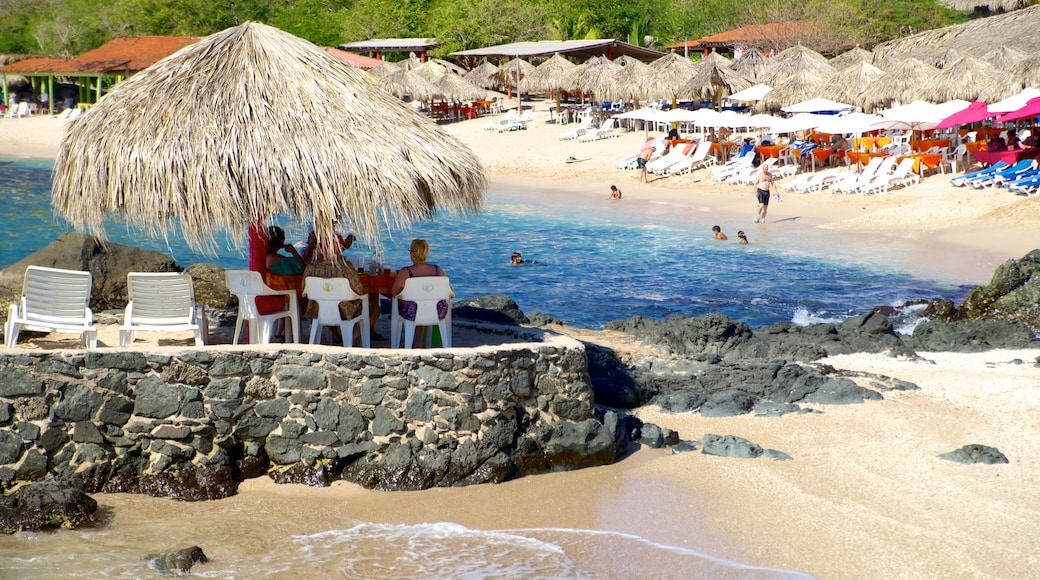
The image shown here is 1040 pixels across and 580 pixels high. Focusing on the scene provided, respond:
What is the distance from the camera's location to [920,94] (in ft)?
83.0

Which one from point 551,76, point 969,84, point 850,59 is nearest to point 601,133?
point 551,76

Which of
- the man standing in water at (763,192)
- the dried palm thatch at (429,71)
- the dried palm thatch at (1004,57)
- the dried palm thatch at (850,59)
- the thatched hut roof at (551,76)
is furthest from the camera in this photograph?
the dried palm thatch at (429,71)

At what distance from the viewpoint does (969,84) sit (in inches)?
963

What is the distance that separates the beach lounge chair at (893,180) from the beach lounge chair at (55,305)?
1913 centimetres

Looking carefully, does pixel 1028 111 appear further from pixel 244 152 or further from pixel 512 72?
pixel 512 72

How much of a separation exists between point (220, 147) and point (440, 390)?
2.24 metres

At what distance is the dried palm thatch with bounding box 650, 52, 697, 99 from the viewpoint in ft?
104

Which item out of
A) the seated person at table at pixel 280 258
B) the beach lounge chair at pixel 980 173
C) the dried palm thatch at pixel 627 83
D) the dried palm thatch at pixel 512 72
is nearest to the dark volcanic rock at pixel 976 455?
the seated person at table at pixel 280 258

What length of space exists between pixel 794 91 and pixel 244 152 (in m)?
24.1

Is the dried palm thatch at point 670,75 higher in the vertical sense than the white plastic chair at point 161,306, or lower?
higher

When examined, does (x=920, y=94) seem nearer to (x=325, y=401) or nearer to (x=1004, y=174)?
(x=1004, y=174)

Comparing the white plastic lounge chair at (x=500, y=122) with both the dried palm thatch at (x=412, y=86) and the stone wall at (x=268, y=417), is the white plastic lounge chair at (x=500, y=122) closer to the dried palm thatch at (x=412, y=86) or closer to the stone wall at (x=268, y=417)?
the dried palm thatch at (x=412, y=86)

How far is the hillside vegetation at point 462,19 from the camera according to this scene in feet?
138

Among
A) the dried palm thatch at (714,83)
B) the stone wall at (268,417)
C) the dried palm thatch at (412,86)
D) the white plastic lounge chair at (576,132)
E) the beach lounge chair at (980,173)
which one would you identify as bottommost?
the stone wall at (268,417)
